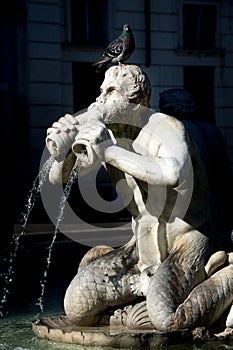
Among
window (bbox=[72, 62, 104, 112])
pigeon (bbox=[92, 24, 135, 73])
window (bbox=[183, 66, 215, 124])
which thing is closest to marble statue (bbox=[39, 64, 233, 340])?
pigeon (bbox=[92, 24, 135, 73])

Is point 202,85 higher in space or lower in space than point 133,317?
higher

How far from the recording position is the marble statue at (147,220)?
4840mm

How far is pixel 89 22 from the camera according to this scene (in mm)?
21141

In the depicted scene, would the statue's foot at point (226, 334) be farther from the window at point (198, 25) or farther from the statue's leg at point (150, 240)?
the window at point (198, 25)

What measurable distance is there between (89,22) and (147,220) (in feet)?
53.6

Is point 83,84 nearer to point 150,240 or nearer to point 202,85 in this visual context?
point 202,85

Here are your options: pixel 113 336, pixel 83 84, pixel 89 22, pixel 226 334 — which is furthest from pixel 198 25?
pixel 113 336

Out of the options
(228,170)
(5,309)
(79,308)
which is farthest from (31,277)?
(79,308)

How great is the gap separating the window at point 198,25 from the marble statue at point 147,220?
17.1 m

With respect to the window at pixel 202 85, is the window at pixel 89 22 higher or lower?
higher

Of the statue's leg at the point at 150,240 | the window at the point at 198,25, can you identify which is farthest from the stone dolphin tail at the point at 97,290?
the window at the point at 198,25

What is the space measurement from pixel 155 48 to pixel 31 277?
529 inches

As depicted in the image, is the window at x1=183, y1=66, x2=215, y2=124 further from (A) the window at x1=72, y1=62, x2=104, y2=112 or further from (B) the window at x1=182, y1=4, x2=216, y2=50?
(A) the window at x1=72, y1=62, x2=104, y2=112

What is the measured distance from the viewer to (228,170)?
7.00 metres
